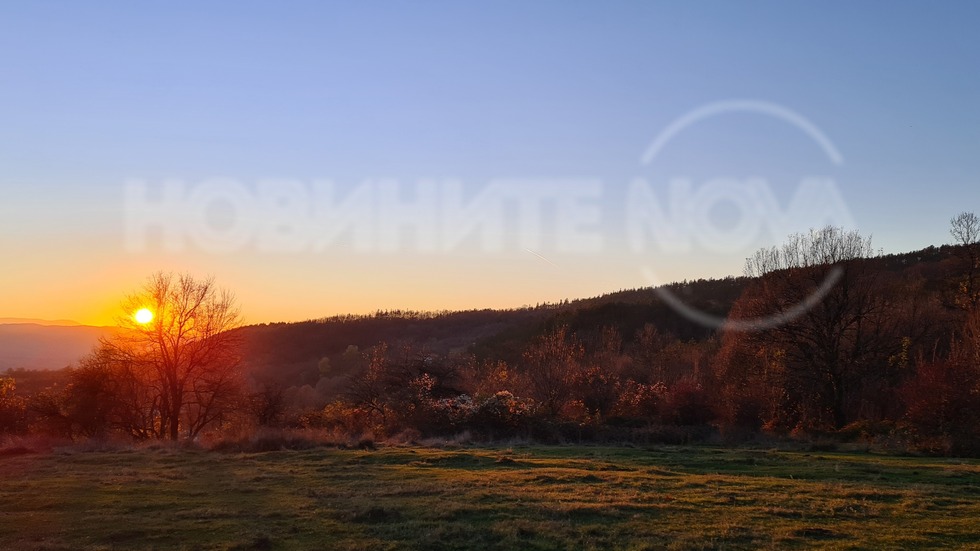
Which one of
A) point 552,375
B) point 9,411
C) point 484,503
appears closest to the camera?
point 484,503

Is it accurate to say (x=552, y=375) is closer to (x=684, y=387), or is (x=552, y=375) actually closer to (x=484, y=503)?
(x=684, y=387)

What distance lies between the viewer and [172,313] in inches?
2026

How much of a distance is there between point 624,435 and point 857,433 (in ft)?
44.0

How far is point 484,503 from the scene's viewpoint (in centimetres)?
1748

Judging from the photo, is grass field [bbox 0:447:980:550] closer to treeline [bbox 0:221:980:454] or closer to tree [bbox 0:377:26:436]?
treeline [bbox 0:221:980:454]

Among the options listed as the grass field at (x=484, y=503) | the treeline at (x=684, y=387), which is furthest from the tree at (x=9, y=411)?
the grass field at (x=484, y=503)

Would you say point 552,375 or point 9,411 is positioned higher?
point 552,375

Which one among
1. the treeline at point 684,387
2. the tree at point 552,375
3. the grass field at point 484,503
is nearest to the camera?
the grass field at point 484,503

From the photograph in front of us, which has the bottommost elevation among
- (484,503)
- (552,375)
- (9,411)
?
(484,503)

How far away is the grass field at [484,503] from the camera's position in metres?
13.6

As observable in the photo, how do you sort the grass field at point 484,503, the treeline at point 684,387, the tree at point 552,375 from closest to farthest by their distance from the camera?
the grass field at point 484,503, the treeline at point 684,387, the tree at point 552,375

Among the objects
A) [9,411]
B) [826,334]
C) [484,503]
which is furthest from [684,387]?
[9,411]

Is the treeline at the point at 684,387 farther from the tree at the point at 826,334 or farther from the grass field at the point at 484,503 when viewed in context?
the grass field at the point at 484,503

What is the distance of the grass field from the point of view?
13.6 m
